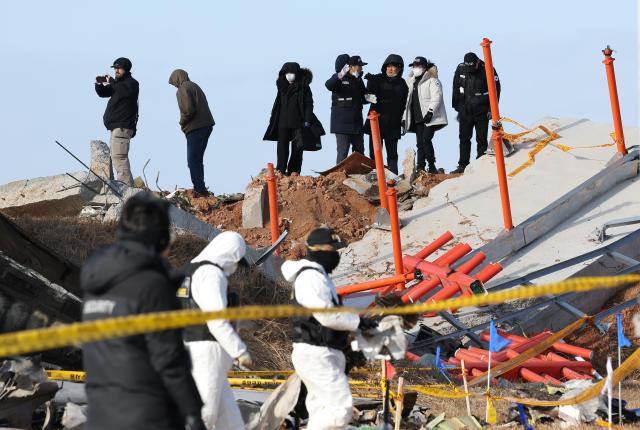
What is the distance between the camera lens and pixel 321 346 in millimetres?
7840

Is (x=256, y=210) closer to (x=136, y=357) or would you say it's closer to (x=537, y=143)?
(x=537, y=143)

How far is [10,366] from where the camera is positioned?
336 inches

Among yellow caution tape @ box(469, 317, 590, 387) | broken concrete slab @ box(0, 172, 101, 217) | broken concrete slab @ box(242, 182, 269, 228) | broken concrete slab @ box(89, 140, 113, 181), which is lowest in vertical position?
yellow caution tape @ box(469, 317, 590, 387)

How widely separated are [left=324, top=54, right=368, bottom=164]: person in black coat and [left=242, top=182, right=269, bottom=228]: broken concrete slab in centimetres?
136

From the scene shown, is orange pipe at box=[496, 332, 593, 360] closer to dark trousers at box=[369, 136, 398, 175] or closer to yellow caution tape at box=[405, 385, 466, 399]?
yellow caution tape at box=[405, 385, 466, 399]

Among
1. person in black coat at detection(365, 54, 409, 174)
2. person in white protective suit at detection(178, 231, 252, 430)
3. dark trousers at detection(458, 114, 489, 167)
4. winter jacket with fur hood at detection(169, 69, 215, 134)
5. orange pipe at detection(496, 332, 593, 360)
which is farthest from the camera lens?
dark trousers at detection(458, 114, 489, 167)

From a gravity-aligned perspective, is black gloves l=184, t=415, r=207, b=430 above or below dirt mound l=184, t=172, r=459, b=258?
above

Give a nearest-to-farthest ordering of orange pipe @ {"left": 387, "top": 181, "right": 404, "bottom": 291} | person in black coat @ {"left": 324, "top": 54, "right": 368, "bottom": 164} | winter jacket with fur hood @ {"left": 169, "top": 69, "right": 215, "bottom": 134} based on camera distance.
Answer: orange pipe @ {"left": 387, "top": 181, "right": 404, "bottom": 291} → winter jacket with fur hood @ {"left": 169, "top": 69, "right": 215, "bottom": 134} → person in black coat @ {"left": 324, "top": 54, "right": 368, "bottom": 164}

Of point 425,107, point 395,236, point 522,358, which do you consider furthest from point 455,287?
point 425,107

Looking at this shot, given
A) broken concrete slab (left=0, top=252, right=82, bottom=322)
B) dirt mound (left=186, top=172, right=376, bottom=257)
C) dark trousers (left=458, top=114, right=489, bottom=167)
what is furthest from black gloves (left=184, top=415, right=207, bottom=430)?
dark trousers (left=458, top=114, right=489, bottom=167)

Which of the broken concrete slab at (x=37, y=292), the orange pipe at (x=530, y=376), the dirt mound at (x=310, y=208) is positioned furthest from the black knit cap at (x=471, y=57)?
the broken concrete slab at (x=37, y=292)

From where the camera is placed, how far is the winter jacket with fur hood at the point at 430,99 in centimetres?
1758

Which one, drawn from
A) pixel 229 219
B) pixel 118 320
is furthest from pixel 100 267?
pixel 229 219

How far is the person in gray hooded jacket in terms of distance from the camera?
693 inches
